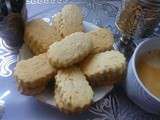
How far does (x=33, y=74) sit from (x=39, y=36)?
7 cm

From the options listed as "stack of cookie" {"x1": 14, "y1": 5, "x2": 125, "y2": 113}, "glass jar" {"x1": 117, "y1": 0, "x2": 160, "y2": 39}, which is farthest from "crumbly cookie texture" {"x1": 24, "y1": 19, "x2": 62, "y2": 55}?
"glass jar" {"x1": 117, "y1": 0, "x2": 160, "y2": 39}

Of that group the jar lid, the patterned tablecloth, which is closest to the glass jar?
the jar lid

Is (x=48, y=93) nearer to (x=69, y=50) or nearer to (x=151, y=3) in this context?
(x=69, y=50)

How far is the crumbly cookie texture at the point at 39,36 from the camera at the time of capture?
0.50 meters

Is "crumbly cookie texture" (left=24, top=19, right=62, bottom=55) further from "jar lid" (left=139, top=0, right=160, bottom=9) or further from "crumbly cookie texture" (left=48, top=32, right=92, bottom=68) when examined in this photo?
"jar lid" (left=139, top=0, right=160, bottom=9)

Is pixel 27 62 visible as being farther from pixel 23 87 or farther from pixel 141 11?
pixel 141 11

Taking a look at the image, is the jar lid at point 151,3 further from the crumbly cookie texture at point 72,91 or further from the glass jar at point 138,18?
the crumbly cookie texture at point 72,91

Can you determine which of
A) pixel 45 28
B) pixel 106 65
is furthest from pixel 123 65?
pixel 45 28

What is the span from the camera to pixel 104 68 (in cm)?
47

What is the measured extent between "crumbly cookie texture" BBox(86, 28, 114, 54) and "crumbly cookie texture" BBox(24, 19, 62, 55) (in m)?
0.06

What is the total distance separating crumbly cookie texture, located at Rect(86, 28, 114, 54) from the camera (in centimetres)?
51

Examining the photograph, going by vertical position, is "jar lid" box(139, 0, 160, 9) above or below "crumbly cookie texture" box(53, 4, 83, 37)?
above

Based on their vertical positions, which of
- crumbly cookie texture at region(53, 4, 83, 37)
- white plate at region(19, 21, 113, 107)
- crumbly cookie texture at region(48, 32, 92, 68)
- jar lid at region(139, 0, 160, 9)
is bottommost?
white plate at region(19, 21, 113, 107)

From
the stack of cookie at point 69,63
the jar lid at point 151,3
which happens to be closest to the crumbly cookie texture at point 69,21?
the stack of cookie at point 69,63
